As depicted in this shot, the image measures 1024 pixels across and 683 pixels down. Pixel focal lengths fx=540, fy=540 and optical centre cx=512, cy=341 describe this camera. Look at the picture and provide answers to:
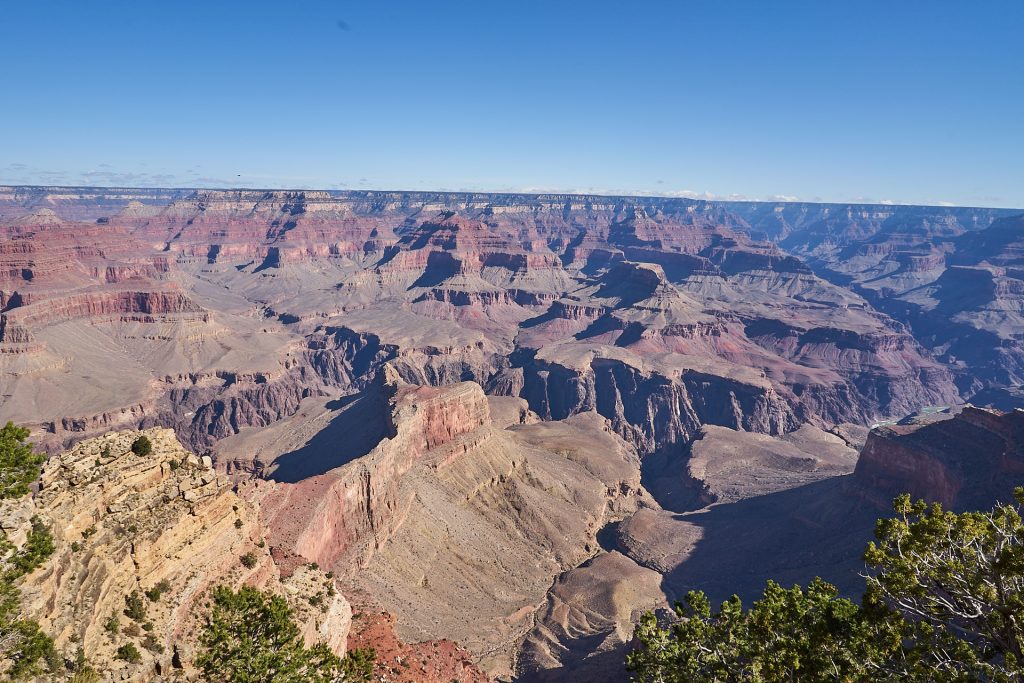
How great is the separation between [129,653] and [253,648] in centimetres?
459

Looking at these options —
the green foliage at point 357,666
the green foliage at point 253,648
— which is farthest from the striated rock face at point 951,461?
the green foliage at point 253,648

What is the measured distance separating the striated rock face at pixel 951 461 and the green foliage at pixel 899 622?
6132 centimetres

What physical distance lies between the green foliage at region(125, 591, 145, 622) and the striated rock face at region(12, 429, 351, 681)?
0.74 ft

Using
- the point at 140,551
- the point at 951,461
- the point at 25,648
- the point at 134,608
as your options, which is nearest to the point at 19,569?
the point at 25,648

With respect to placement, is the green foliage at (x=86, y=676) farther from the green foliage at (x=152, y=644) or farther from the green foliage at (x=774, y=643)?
the green foliage at (x=774, y=643)

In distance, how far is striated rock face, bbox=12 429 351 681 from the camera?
68.1 ft

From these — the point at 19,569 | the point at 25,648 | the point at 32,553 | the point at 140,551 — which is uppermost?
the point at 32,553

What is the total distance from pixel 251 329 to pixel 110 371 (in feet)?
173

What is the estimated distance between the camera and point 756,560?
7669 centimetres

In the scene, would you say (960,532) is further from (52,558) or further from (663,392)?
(663,392)

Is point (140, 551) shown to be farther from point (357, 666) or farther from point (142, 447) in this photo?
point (357, 666)

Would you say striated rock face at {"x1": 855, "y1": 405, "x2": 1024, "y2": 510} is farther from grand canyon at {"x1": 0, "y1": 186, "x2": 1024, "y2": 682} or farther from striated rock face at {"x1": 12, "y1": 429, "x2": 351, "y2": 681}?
striated rock face at {"x1": 12, "y1": 429, "x2": 351, "y2": 681}

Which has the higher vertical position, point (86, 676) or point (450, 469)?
point (86, 676)

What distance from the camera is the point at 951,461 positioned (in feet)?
242
